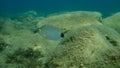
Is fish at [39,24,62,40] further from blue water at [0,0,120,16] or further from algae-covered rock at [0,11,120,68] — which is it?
blue water at [0,0,120,16]

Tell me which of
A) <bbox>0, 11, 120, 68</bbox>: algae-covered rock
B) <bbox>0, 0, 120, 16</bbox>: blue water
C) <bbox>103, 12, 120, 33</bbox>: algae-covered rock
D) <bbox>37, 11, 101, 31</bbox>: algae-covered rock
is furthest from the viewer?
<bbox>0, 0, 120, 16</bbox>: blue water

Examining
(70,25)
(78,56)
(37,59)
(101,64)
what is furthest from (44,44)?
(101,64)

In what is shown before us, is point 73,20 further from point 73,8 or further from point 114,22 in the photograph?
point 73,8

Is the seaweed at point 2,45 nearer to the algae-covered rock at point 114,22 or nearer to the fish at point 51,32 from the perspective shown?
the fish at point 51,32

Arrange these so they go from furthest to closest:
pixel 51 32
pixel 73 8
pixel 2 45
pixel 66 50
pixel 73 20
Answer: pixel 73 8, pixel 73 20, pixel 2 45, pixel 51 32, pixel 66 50

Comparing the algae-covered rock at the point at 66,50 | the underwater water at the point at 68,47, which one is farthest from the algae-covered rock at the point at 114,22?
the algae-covered rock at the point at 66,50

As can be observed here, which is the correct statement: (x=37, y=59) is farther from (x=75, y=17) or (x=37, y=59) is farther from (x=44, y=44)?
(x=75, y=17)

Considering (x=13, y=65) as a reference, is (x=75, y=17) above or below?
above

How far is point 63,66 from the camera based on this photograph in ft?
10.9

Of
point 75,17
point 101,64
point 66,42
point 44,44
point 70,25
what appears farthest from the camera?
point 75,17

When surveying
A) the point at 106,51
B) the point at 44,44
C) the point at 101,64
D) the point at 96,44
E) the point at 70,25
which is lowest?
the point at 101,64

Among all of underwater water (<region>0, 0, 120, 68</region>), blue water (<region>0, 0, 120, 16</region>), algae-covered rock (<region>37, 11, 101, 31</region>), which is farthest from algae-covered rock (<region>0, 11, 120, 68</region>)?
blue water (<region>0, 0, 120, 16</region>)

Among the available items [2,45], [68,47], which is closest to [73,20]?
[2,45]

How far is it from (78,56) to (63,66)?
0.94 ft
